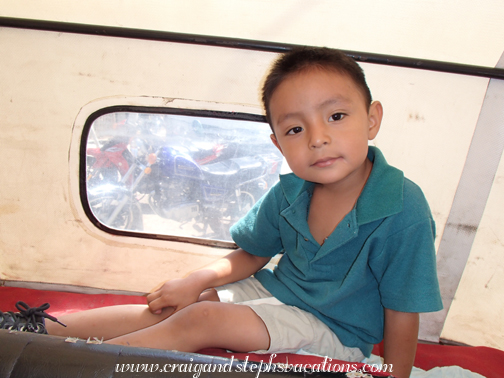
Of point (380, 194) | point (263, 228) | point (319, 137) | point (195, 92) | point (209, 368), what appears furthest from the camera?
point (195, 92)

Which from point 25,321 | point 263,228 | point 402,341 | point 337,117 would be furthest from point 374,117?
point 25,321

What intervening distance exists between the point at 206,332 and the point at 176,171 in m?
0.92

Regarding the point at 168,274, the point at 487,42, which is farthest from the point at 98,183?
the point at 487,42

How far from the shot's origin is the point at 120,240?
5.69 ft

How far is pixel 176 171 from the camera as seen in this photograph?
1658 mm

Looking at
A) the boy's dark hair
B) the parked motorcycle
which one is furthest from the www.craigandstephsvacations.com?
the parked motorcycle

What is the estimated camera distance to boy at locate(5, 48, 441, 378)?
35.9 inches

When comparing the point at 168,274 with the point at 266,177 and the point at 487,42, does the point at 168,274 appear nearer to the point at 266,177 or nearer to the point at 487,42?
the point at 266,177

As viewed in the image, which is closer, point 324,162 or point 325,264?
point 324,162

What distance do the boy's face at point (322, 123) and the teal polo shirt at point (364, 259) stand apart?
0.16 meters

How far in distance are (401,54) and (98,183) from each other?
1.54 meters

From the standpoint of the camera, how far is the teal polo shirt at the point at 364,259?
0.93 metres

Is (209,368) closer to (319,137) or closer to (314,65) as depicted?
(319,137)

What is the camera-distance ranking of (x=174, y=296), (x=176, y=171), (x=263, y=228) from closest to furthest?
(x=174, y=296) < (x=263, y=228) < (x=176, y=171)
